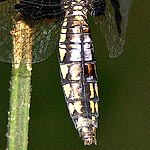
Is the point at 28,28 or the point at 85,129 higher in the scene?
the point at 28,28

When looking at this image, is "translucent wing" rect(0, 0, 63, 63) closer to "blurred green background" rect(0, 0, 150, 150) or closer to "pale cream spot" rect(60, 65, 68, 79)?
"pale cream spot" rect(60, 65, 68, 79)

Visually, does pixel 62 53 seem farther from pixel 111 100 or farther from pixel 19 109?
pixel 111 100

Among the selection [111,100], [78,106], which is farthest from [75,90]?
[111,100]

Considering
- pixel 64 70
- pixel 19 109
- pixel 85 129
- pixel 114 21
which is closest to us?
pixel 19 109

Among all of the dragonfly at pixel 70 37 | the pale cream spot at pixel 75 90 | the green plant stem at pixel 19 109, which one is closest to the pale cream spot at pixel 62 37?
the dragonfly at pixel 70 37

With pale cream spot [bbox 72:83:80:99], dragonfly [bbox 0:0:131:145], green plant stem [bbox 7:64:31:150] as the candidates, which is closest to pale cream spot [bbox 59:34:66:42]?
dragonfly [bbox 0:0:131:145]

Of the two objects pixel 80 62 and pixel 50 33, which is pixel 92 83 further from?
pixel 50 33

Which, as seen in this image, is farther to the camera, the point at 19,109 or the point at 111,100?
the point at 111,100

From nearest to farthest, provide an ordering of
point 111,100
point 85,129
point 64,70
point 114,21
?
point 85,129
point 64,70
point 114,21
point 111,100
